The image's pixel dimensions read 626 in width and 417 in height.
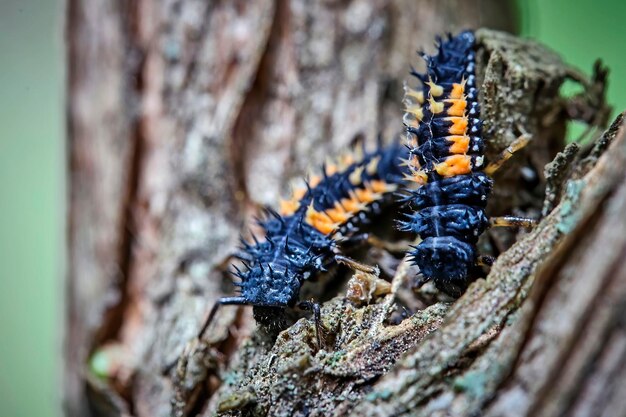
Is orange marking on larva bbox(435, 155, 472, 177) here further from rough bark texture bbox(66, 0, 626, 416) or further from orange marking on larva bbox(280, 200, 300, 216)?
orange marking on larva bbox(280, 200, 300, 216)

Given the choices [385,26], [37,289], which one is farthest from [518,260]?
[37,289]

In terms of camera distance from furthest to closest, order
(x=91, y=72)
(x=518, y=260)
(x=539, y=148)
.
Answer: (x=91, y=72) < (x=539, y=148) < (x=518, y=260)

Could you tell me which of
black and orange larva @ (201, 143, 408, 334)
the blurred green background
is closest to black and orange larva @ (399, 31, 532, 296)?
black and orange larva @ (201, 143, 408, 334)

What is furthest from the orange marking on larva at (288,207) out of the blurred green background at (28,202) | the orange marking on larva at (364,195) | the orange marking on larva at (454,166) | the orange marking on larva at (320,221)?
the blurred green background at (28,202)

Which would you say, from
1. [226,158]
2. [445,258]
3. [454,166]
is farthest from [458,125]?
[226,158]

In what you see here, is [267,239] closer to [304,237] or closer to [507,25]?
[304,237]

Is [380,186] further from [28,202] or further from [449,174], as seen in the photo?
[28,202]
